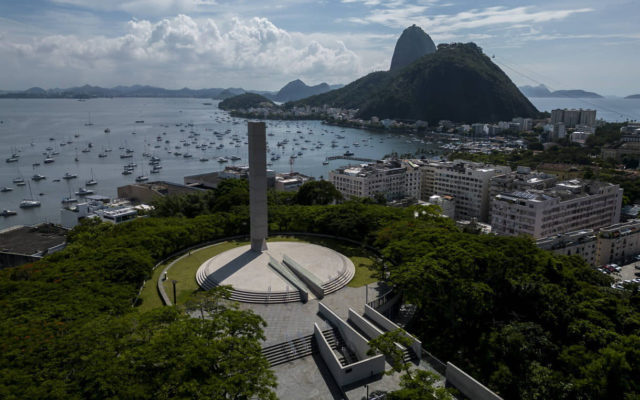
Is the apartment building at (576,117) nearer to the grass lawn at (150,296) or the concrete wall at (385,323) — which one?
the concrete wall at (385,323)

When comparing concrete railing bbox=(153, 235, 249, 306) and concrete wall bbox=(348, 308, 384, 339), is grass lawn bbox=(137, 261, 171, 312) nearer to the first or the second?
concrete railing bbox=(153, 235, 249, 306)

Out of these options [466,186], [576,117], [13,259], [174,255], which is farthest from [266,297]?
[576,117]

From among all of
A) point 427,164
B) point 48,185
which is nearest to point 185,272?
point 427,164

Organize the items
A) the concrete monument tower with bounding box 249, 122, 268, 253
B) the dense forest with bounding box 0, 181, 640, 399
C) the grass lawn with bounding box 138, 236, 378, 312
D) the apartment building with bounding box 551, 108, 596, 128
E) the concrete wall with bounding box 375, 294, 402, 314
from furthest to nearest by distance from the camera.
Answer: the apartment building with bounding box 551, 108, 596, 128, the concrete monument tower with bounding box 249, 122, 268, 253, the grass lawn with bounding box 138, 236, 378, 312, the concrete wall with bounding box 375, 294, 402, 314, the dense forest with bounding box 0, 181, 640, 399

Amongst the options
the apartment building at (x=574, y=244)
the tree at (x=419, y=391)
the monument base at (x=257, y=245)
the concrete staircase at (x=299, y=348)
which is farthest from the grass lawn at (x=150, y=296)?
the apartment building at (x=574, y=244)

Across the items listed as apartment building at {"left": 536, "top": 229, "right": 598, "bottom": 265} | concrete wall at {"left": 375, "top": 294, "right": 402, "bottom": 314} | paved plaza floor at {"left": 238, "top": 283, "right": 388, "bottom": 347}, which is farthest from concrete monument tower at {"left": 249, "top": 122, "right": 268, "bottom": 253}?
apartment building at {"left": 536, "top": 229, "right": 598, "bottom": 265}
